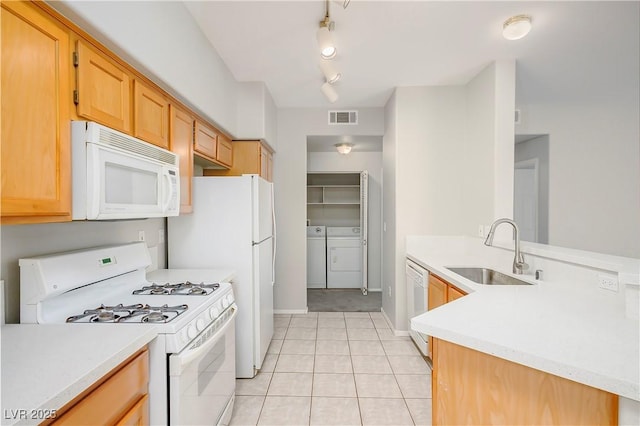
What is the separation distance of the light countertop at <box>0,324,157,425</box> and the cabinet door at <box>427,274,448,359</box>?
1865mm

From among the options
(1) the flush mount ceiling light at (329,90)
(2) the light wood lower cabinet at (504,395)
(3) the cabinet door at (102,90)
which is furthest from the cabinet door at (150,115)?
(2) the light wood lower cabinet at (504,395)

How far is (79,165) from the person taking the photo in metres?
1.13

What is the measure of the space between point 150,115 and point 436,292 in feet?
7.70

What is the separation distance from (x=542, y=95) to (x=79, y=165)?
13.6 ft

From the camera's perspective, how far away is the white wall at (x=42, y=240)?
118 centimetres

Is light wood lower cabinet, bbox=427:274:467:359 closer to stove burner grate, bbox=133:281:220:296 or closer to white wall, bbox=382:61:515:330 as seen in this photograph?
white wall, bbox=382:61:515:330

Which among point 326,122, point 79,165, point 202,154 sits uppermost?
point 326,122

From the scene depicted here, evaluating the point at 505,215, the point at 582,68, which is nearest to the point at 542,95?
the point at 582,68

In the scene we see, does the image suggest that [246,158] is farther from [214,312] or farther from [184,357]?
[184,357]

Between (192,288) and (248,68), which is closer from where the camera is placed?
(192,288)

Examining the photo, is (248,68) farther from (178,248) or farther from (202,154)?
(178,248)

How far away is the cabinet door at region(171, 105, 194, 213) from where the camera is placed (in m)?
1.91

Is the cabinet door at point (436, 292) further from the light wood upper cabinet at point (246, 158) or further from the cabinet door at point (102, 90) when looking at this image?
the cabinet door at point (102, 90)

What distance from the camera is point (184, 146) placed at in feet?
6.75
